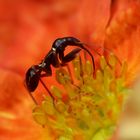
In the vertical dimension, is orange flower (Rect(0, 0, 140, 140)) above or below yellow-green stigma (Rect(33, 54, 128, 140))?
above

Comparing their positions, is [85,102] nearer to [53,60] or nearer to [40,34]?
[53,60]

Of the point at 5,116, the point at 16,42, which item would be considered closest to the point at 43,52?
the point at 16,42

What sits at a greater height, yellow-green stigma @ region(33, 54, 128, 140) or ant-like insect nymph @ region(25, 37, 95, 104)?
ant-like insect nymph @ region(25, 37, 95, 104)

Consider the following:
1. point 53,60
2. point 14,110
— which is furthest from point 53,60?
point 14,110
